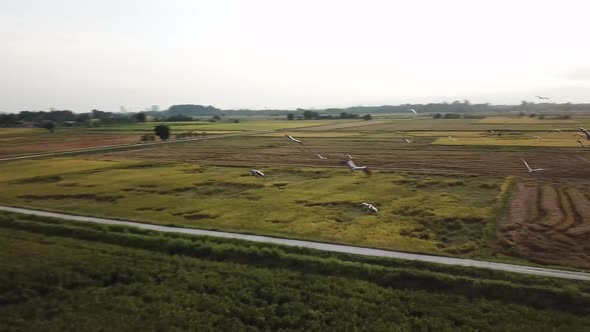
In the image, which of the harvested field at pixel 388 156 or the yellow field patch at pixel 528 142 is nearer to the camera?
the harvested field at pixel 388 156

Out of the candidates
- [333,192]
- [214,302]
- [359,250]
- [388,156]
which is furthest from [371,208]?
[388,156]

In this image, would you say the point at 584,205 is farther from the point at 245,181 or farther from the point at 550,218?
the point at 245,181

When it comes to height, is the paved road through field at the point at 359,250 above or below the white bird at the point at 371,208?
below

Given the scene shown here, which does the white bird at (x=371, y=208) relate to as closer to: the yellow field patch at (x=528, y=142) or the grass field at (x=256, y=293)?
the grass field at (x=256, y=293)

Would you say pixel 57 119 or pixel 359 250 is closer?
pixel 359 250

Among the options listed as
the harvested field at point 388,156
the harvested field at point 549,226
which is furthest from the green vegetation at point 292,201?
the harvested field at point 388,156

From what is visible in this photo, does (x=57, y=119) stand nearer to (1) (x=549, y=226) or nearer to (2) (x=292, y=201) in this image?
(2) (x=292, y=201)

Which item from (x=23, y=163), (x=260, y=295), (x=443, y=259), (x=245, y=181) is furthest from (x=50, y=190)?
(x=443, y=259)

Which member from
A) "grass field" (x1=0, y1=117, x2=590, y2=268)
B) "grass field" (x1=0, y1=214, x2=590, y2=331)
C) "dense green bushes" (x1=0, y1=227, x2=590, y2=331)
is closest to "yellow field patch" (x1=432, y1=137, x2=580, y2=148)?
"grass field" (x1=0, y1=117, x2=590, y2=268)
